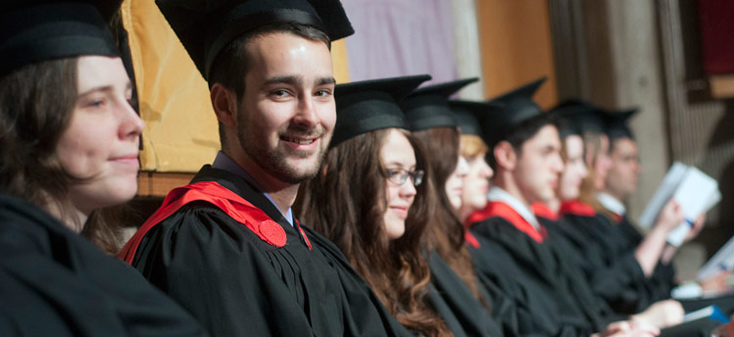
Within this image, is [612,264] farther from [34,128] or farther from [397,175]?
[34,128]

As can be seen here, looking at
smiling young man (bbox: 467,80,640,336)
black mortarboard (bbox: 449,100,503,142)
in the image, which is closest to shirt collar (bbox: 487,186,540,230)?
smiling young man (bbox: 467,80,640,336)

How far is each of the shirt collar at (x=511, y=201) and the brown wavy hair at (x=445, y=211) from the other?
32.9 inches

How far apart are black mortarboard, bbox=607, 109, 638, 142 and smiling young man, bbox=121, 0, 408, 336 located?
13.4 ft

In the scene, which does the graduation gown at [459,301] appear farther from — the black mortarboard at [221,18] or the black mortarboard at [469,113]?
the black mortarboard at [221,18]

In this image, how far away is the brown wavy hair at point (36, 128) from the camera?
4.07ft

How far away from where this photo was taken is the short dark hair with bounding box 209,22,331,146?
1.95 metres

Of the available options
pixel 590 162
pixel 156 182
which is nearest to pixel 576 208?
pixel 590 162

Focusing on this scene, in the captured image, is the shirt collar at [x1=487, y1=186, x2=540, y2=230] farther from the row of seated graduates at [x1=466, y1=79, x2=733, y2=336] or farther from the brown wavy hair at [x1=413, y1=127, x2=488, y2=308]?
the brown wavy hair at [x1=413, y1=127, x2=488, y2=308]

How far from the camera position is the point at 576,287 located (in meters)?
4.05

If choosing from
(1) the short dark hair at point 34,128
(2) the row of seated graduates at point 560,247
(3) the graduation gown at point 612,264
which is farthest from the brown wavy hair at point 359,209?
(3) the graduation gown at point 612,264

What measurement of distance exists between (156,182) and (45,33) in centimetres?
115

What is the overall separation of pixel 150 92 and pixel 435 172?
1140 millimetres

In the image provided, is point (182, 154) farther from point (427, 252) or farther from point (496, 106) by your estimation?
point (496, 106)

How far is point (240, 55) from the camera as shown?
1962 mm
